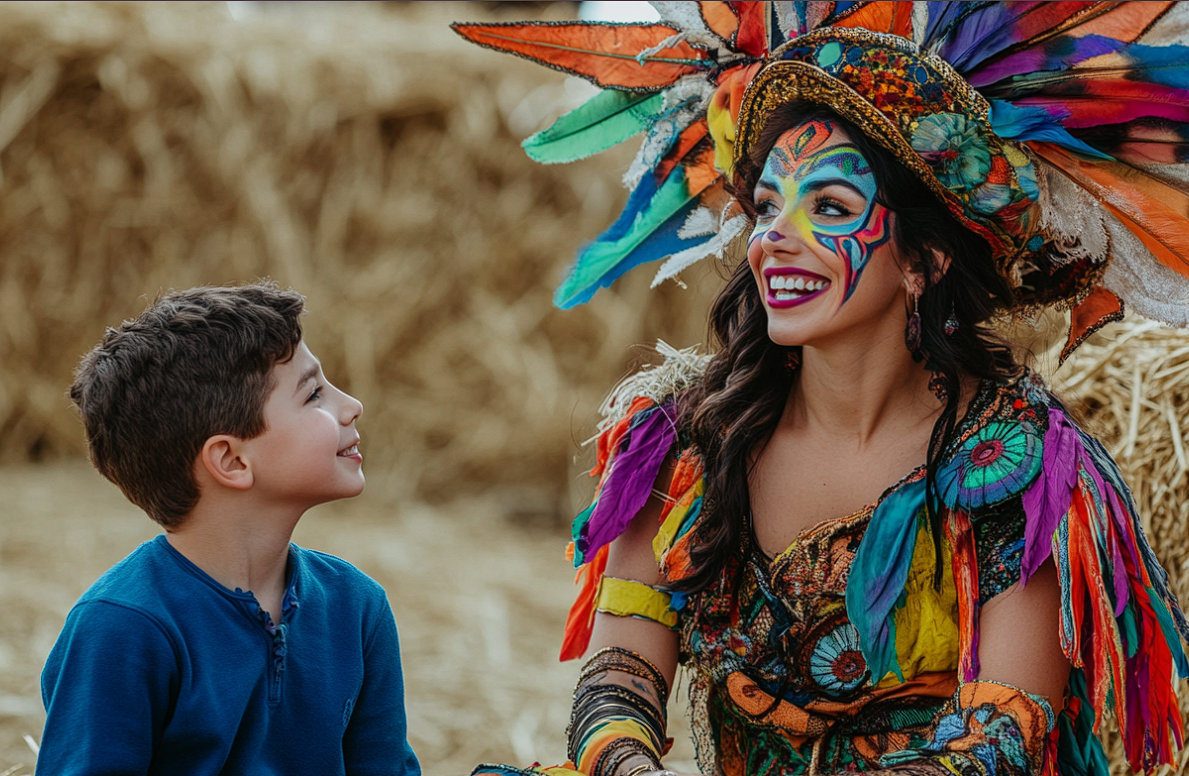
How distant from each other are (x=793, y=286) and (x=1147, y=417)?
137 centimetres

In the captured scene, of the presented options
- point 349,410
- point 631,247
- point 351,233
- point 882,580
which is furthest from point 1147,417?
point 351,233

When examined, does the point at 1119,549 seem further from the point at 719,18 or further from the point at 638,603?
the point at 719,18

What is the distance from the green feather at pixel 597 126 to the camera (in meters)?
2.51

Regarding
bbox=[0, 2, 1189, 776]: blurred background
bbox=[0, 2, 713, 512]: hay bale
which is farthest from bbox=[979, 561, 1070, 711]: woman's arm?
bbox=[0, 2, 713, 512]: hay bale

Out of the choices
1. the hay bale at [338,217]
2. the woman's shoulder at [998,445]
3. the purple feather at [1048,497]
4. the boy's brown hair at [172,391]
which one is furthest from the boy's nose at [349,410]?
the hay bale at [338,217]

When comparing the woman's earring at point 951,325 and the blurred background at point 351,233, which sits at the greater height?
the blurred background at point 351,233

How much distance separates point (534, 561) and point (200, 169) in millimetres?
2285

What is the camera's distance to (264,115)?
17.6ft

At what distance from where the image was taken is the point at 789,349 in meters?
2.34

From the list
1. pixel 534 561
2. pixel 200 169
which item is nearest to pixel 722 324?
pixel 534 561

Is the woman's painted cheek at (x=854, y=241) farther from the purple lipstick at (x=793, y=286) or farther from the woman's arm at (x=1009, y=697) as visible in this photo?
the woman's arm at (x=1009, y=697)

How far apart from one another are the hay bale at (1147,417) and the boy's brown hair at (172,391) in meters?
1.88

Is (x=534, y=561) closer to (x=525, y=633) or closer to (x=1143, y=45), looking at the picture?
(x=525, y=633)

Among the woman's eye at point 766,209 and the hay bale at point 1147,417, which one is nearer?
the woman's eye at point 766,209
